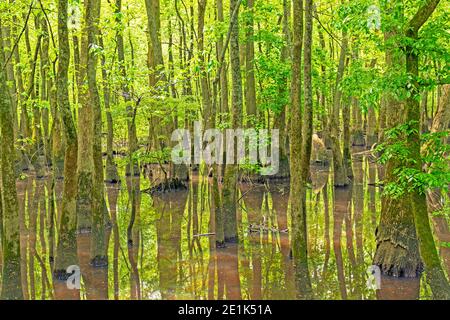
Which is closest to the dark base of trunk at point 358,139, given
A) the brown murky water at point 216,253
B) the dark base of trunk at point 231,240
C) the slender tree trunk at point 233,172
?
the brown murky water at point 216,253

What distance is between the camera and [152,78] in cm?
2066

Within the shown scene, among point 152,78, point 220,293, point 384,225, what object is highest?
point 152,78

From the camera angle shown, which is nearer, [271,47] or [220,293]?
[220,293]

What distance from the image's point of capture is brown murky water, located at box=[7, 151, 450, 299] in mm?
10125

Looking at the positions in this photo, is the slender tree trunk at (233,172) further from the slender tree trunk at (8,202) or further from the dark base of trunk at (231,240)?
the slender tree trunk at (8,202)

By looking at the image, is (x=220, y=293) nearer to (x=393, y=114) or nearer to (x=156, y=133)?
(x=393, y=114)

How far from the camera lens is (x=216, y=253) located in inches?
504

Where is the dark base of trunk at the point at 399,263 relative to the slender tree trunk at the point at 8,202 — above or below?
below

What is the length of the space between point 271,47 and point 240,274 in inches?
500

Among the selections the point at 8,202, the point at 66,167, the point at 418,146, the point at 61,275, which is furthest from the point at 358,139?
the point at 8,202

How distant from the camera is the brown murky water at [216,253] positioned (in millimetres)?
10125

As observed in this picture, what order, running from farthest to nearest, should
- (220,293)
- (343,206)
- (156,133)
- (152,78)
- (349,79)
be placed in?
1. (156,133)
2. (152,78)
3. (343,206)
4. (220,293)
5. (349,79)

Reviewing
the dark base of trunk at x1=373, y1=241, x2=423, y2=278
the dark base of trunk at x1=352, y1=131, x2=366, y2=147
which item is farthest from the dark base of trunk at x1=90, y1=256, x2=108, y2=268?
the dark base of trunk at x1=352, y1=131, x2=366, y2=147
